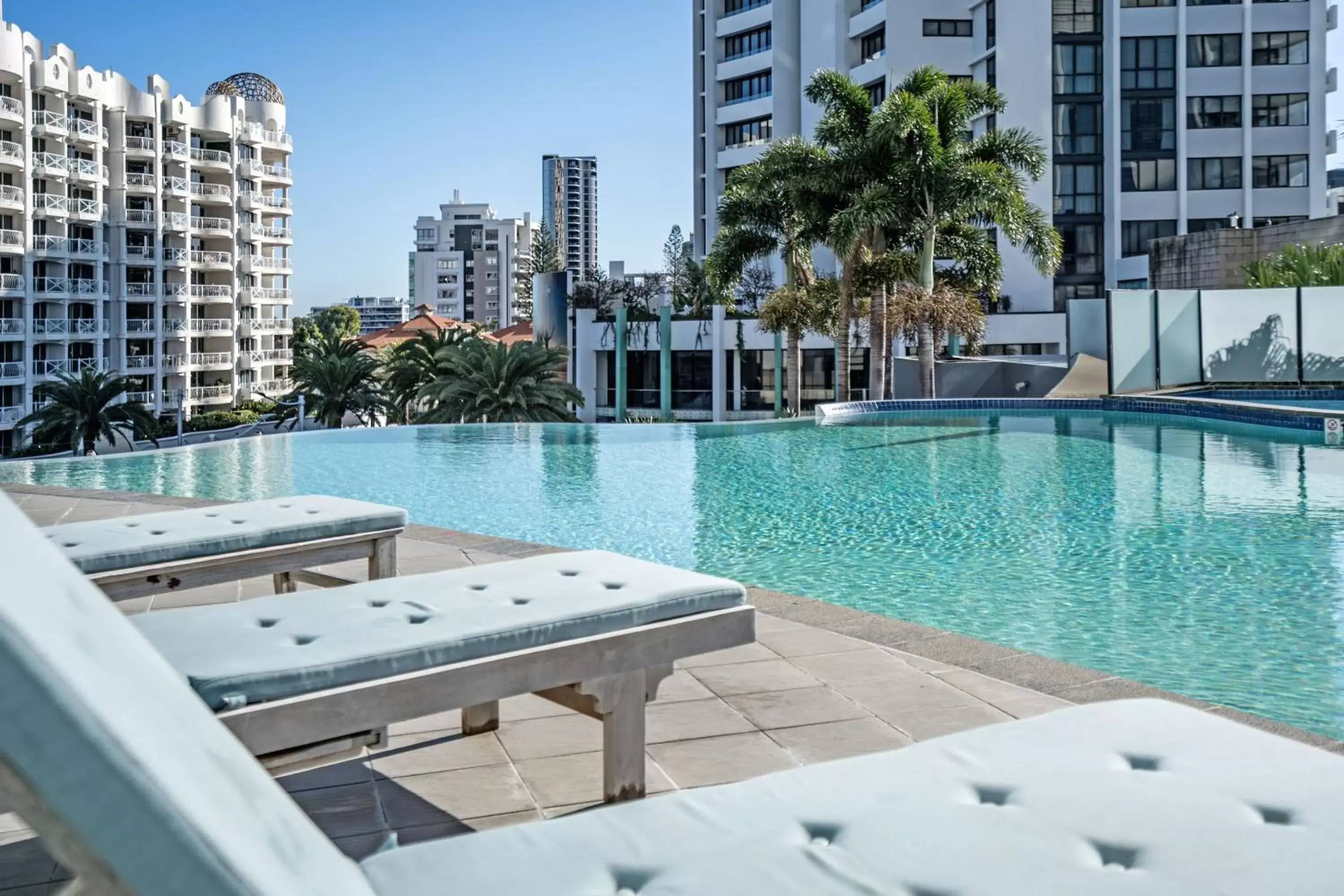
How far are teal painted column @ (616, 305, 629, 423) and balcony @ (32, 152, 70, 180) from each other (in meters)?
31.1

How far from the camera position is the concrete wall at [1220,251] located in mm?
30672

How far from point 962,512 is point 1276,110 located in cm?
4620

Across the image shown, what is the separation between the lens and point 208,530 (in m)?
4.50

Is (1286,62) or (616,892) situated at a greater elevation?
(1286,62)

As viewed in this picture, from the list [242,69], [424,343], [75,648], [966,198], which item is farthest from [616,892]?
[242,69]

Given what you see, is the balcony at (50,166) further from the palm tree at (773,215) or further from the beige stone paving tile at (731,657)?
the beige stone paving tile at (731,657)

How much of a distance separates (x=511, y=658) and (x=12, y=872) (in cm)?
122

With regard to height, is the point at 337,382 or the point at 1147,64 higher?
the point at 1147,64

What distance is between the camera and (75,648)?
108 cm

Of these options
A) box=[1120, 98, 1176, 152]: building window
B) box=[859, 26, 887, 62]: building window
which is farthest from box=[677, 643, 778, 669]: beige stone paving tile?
box=[859, 26, 887, 62]: building window

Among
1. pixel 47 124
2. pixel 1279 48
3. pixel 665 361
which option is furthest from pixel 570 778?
pixel 47 124

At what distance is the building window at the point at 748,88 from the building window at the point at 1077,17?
49.7ft

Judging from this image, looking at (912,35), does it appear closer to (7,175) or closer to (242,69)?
(7,175)

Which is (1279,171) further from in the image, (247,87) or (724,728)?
(247,87)
